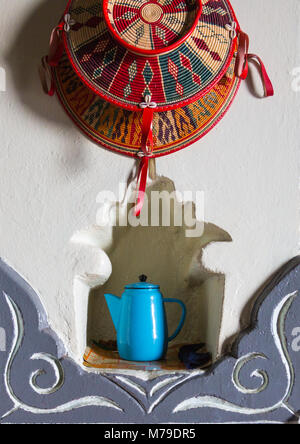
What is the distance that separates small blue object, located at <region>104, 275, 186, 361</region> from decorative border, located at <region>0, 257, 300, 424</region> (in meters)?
0.09

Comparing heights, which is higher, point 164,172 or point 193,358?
point 164,172

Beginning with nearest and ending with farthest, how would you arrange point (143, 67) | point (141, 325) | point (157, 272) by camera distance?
point (143, 67) → point (141, 325) → point (157, 272)

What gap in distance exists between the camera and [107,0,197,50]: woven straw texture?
1.04 meters

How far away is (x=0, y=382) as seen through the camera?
107 centimetres

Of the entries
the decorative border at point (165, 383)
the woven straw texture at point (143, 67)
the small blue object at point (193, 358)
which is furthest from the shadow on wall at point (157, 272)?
the woven straw texture at point (143, 67)

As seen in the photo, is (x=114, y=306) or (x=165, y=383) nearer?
(x=165, y=383)

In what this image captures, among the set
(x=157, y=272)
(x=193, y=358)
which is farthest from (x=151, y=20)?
(x=193, y=358)

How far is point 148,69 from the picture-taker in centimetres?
105

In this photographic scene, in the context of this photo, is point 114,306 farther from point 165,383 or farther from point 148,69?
point 148,69

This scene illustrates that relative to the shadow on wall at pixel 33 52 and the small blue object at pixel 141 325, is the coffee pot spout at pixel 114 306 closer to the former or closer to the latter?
the small blue object at pixel 141 325

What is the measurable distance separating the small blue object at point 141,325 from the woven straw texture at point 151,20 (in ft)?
Result: 1.92

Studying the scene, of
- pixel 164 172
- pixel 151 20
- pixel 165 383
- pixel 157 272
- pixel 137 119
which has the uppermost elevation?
pixel 151 20

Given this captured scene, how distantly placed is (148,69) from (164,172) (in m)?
0.24
